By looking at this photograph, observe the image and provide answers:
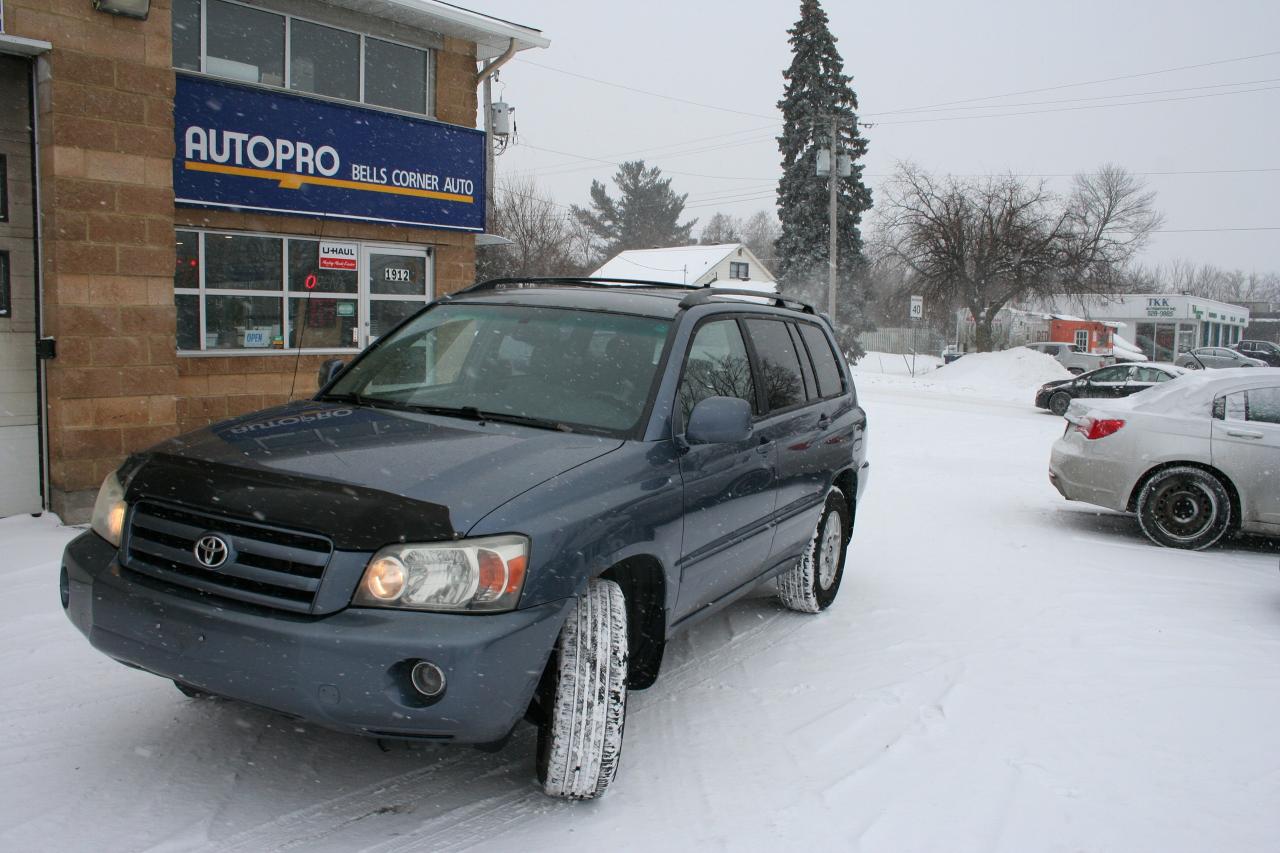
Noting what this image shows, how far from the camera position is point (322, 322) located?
11102mm

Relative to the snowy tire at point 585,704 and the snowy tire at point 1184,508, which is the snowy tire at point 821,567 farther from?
the snowy tire at point 1184,508

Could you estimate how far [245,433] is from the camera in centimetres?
377

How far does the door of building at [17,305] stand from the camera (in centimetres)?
734

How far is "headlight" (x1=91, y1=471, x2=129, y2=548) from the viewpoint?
344cm

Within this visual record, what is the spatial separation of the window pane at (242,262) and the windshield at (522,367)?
247 inches

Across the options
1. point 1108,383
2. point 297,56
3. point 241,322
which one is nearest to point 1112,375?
point 1108,383

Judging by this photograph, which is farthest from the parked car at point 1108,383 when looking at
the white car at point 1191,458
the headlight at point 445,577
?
the headlight at point 445,577

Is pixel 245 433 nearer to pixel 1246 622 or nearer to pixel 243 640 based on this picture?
pixel 243 640

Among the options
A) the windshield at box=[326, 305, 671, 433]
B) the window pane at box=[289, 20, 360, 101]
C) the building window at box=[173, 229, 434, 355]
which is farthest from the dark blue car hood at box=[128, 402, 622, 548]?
the window pane at box=[289, 20, 360, 101]

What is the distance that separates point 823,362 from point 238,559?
3.88 meters

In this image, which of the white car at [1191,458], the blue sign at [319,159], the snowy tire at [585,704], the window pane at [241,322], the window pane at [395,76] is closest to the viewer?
the snowy tire at [585,704]

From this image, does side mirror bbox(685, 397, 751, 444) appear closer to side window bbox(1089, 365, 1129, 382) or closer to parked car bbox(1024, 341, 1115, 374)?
side window bbox(1089, 365, 1129, 382)

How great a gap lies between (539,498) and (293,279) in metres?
8.53

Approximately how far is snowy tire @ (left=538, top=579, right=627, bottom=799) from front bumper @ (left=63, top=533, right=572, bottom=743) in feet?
0.61
